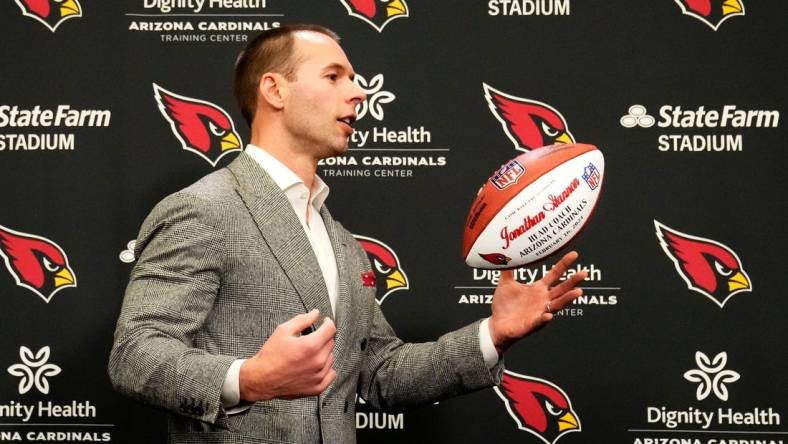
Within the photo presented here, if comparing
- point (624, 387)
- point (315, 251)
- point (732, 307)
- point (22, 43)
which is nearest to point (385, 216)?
point (315, 251)

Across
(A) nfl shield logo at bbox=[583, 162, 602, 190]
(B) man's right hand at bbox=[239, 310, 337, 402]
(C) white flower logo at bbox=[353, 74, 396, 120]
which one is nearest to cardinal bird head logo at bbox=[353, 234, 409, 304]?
(C) white flower logo at bbox=[353, 74, 396, 120]

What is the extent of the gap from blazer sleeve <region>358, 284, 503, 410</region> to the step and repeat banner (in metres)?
0.43

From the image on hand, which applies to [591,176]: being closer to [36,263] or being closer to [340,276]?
[340,276]

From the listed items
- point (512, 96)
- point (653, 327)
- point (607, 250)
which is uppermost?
point (512, 96)

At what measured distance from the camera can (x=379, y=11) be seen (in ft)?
8.32

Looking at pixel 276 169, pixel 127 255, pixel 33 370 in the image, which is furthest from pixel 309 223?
pixel 33 370

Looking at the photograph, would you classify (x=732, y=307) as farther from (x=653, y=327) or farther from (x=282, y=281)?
(x=282, y=281)

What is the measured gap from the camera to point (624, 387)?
2.45 metres

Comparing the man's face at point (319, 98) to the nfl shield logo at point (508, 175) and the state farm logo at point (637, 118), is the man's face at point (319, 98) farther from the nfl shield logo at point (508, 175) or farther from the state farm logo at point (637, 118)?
the state farm logo at point (637, 118)

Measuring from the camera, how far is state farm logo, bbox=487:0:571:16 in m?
2.53

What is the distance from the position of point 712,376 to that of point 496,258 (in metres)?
0.96

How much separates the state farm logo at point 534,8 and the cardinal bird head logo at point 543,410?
3.32ft

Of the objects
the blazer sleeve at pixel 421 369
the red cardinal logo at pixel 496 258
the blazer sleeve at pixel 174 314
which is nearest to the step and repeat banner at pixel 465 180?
the blazer sleeve at pixel 421 369

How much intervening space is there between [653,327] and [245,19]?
1.43 meters
